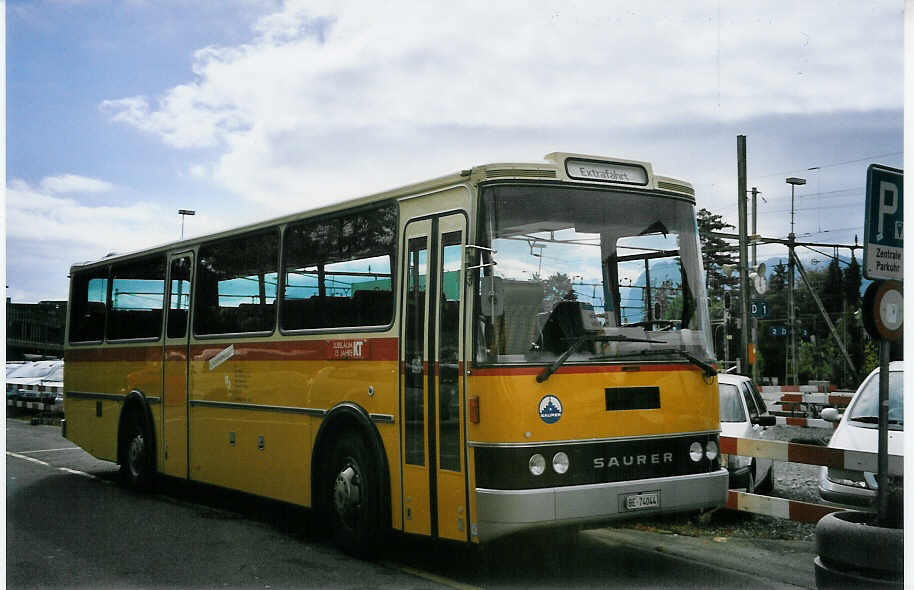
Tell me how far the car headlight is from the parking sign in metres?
2.78

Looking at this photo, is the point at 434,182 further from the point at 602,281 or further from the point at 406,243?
the point at 602,281

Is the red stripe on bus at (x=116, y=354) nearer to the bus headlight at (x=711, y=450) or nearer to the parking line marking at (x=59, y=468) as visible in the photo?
the parking line marking at (x=59, y=468)

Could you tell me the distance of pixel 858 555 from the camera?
6160mm

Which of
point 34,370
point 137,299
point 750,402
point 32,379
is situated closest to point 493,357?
point 750,402

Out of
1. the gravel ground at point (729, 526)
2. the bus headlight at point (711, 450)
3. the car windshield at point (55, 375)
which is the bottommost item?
the gravel ground at point (729, 526)

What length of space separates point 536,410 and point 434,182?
2015mm

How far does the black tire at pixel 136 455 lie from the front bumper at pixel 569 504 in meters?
6.45

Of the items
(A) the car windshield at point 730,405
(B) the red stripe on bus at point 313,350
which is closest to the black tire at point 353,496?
(B) the red stripe on bus at point 313,350

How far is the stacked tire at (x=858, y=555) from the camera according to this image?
19.9 feet

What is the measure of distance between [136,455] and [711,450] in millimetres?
7691

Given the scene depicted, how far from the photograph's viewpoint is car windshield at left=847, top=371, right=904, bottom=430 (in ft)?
31.8

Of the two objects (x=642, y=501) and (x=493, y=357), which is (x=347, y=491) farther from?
(x=642, y=501)

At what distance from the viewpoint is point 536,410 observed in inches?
274

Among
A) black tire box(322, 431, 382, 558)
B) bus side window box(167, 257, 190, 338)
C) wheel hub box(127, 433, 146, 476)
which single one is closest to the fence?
black tire box(322, 431, 382, 558)
